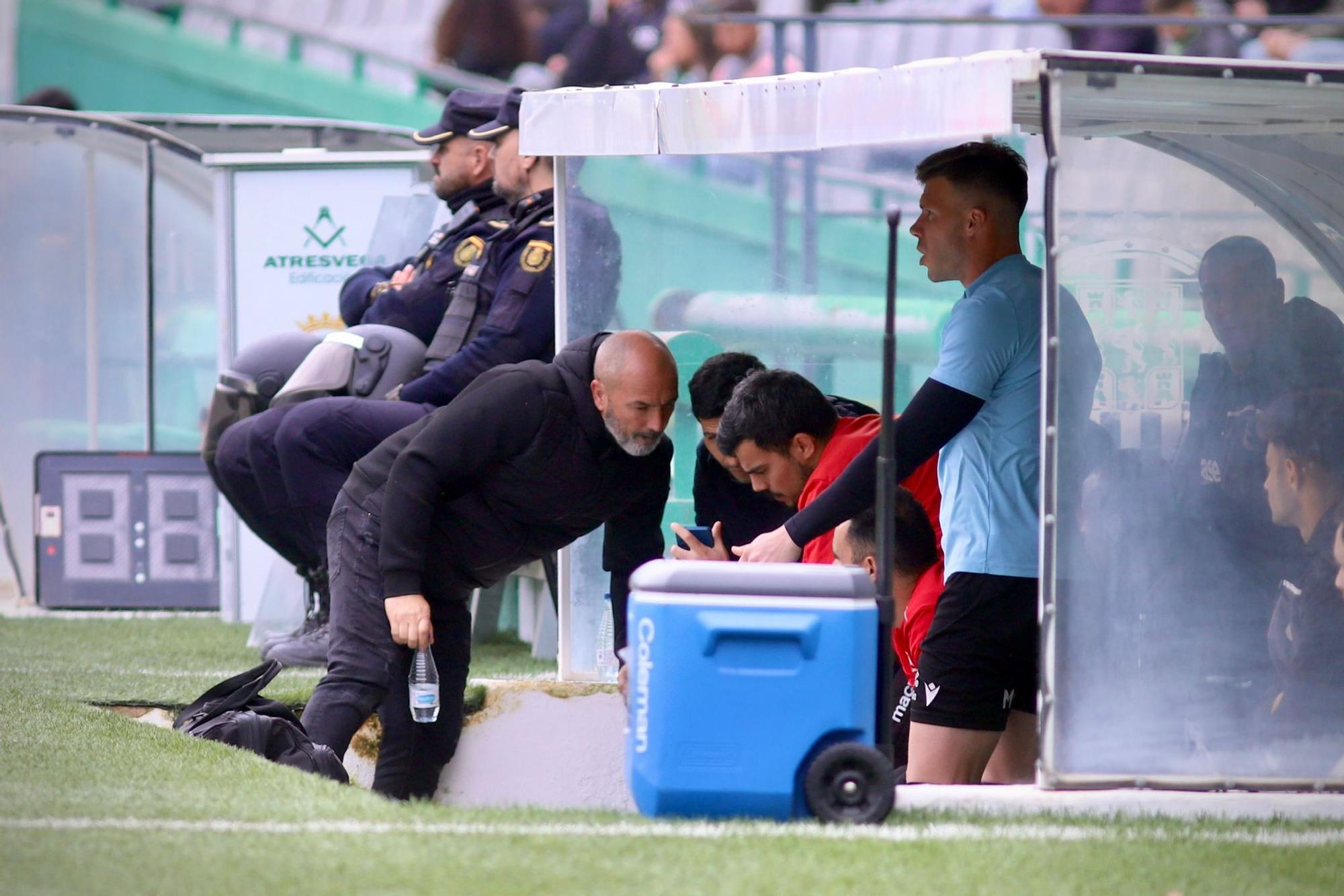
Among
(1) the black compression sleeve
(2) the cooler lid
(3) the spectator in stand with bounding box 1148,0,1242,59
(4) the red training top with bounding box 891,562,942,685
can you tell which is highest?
(3) the spectator in stand with bounding box 1148,0,1242,59

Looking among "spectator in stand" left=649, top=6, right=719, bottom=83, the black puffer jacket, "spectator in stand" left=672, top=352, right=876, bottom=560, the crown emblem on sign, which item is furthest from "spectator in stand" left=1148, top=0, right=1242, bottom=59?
the black puffer jacket

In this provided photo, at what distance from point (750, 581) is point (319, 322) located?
15.5ft

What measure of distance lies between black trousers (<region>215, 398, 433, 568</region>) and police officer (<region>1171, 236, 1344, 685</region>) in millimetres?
2849

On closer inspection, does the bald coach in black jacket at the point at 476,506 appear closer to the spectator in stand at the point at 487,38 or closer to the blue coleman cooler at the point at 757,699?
the blue coleman cooler at the point at 757,699

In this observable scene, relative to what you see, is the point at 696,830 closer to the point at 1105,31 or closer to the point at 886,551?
the point at 886,551

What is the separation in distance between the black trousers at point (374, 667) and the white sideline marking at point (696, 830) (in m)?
1.57

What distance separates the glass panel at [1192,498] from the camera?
3840mm

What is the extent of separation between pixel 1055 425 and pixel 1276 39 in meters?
8.06

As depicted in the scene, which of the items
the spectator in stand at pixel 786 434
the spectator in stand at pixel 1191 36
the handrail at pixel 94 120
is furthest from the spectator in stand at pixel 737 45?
the spectator in stand at pixel 786 434

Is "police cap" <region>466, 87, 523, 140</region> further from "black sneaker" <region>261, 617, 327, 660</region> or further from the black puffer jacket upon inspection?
"black sneaker" <region>261, 617, 327, 660</region>

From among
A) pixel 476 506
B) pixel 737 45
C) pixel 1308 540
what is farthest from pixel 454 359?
pixel 737 45

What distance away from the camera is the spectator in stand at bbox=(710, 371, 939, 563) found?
4.91 meters

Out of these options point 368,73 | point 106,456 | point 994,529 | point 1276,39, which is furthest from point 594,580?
point 368,73

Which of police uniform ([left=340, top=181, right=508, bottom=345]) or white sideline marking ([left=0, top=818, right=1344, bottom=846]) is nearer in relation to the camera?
white sideline marking ([left=0, top=818, right=1344, bottom=846])
